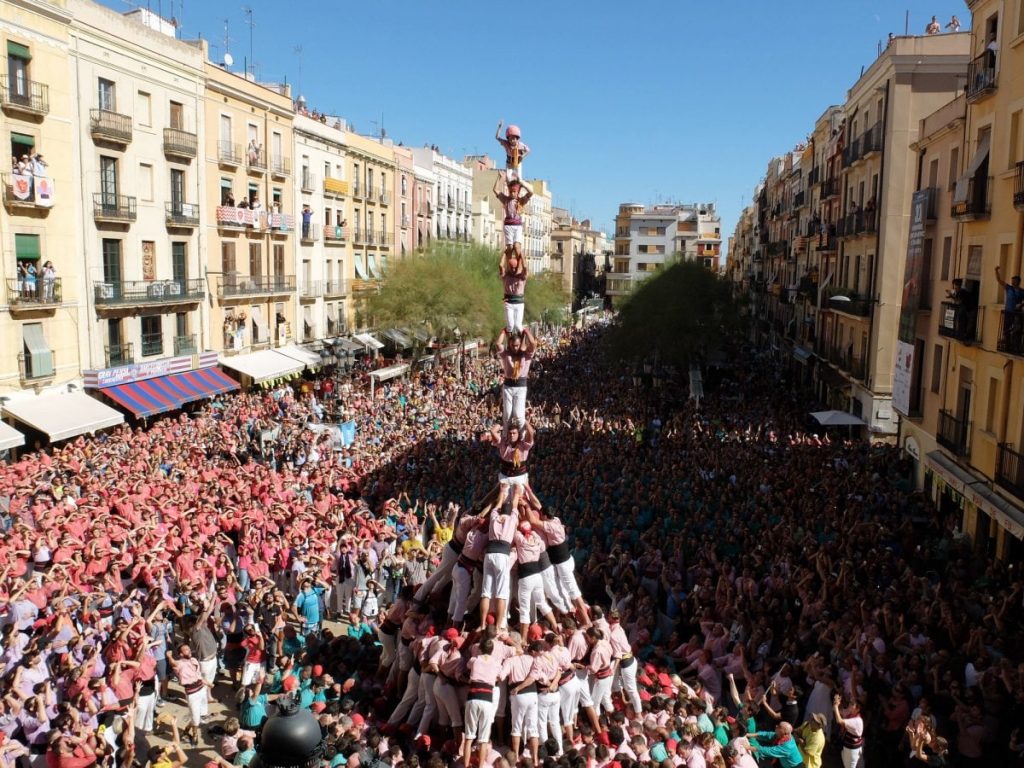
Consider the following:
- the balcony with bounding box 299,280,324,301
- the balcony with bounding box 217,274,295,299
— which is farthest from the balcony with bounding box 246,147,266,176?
the balcony with bounding box 299,280,324,301

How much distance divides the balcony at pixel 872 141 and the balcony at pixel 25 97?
24553 mm

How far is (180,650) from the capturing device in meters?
11.0

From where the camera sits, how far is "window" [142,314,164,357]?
94.7ft

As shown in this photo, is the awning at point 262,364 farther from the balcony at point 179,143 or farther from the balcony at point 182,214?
the balcony at point 179,143

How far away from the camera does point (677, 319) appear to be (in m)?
39.2

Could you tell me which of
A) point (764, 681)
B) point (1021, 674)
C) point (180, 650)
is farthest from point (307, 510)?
point (1021, 674)

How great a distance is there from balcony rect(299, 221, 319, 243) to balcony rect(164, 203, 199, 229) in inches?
331

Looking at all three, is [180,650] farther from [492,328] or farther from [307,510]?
[492,328]

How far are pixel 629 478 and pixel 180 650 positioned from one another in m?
10.7

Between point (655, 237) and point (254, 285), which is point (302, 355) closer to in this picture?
point (254, 285)

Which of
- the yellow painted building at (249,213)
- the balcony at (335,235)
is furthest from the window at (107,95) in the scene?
the balcony at (335,235)

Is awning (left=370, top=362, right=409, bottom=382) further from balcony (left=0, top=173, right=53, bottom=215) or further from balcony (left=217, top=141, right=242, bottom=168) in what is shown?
balcony (left=0, top=173, right=53, bottom=215)

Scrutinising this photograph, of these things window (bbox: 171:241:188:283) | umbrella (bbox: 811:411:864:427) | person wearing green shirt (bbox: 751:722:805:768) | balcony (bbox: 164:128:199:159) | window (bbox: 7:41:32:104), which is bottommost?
person wearing green shirt (bbox: 751:722:805:768)

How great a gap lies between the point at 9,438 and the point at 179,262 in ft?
35.4
